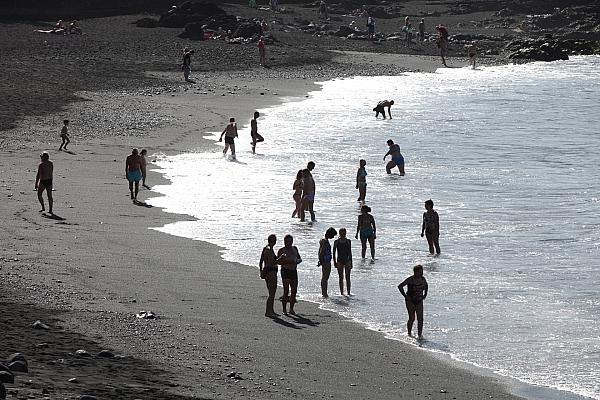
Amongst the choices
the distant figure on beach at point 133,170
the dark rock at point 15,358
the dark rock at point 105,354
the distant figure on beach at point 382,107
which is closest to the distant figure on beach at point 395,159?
the distant figure on beach at point 133,170

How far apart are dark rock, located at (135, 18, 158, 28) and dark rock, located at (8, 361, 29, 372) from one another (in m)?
49.2

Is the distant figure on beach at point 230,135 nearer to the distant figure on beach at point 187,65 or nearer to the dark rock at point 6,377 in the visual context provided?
the distant figure on beach at point 187,65

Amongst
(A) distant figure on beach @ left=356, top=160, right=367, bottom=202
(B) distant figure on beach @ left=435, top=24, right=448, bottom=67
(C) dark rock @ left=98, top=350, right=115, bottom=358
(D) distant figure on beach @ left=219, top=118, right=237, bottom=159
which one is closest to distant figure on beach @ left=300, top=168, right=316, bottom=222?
(A) distant figure on beach @ left=356, top=160, right=367, bottom=202

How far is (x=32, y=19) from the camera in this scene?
6006cm

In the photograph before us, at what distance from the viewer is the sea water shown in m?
15.8

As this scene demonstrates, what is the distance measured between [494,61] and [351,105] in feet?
53.8

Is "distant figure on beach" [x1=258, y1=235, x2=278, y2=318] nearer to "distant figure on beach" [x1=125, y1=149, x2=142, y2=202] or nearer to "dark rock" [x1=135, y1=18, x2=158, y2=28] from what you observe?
"distant figure on beach" [x1=125, y1=149, x2=142, y2=202]

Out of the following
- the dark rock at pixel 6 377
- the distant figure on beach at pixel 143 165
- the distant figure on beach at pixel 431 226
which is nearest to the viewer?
the dark rock at pixel 6 377

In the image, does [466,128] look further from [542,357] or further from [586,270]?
[542,357]

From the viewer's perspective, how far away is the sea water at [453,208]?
51.9 feet

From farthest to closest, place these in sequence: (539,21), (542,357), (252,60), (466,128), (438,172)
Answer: (539,21) < (252,60) < (466,128) < (438,172) < (542,357)

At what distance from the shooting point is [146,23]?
2335 inches

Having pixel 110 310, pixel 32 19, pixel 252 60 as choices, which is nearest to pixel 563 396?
pixel 110 310

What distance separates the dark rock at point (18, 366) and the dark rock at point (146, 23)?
4924 cm
